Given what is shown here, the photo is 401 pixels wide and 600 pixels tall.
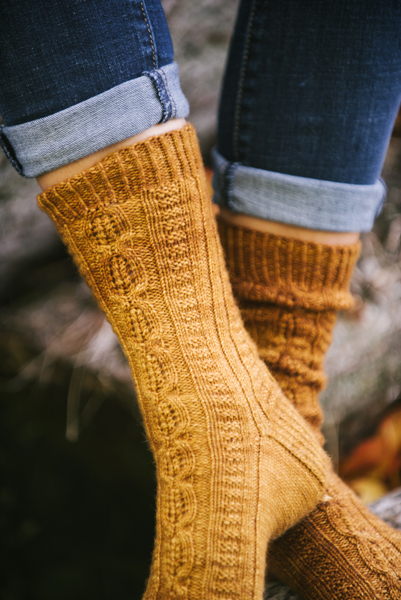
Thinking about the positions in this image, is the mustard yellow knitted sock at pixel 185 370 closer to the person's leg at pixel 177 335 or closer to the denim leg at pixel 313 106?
the person's leg at pixel 177 335

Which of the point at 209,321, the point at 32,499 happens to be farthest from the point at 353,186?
the point at 32,499

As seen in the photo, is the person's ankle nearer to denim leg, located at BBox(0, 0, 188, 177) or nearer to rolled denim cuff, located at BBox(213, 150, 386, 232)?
denim leg, located at BBox(0, 0, 188, 177)

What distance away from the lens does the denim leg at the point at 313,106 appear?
53cm

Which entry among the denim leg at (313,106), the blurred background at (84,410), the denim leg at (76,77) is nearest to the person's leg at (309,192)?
the denim leg at (313,106)

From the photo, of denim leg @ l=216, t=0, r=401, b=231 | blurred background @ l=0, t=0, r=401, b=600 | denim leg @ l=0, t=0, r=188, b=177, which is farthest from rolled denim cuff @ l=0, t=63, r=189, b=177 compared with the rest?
blurred background @ l=0, t=0, r=401, b=600

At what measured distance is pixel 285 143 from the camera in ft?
1.90

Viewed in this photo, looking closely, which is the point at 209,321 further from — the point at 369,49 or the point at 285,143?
the point at 369,49

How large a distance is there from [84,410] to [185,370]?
45 cm

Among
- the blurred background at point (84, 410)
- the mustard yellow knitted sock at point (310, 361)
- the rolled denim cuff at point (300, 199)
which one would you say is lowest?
the blurred background at point (84, 410)

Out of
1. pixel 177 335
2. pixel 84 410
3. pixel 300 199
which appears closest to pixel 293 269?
pixel 300 199

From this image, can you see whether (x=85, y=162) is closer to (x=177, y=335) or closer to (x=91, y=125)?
(x=91, y=125)

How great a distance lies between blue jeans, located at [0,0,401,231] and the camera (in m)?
0.43

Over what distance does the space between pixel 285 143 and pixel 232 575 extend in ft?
1.66

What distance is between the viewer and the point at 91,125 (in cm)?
45
